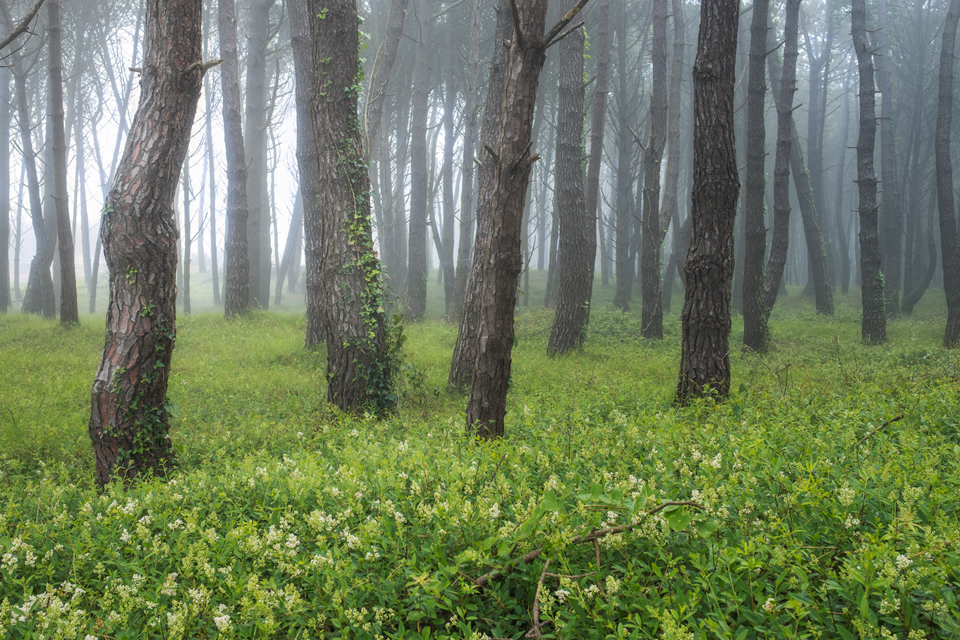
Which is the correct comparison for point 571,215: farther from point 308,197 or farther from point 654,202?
point 308,197

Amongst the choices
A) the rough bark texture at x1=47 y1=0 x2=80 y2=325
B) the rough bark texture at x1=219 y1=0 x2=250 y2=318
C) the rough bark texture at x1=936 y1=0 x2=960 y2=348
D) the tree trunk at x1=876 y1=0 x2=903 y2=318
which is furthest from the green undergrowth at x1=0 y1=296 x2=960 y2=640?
the tree trunk at x1=876 y1=0 x2=903 y2=318

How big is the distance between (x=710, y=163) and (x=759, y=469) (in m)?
4.00

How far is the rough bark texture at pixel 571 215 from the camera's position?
10.7 metres

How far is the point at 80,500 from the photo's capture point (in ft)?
12.5

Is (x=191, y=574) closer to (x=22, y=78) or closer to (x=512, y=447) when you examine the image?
(x=512, y=447)

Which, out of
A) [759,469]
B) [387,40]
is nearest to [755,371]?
[759,469]

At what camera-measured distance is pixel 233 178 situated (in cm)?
1420

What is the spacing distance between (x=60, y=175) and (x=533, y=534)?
14926 millimetres

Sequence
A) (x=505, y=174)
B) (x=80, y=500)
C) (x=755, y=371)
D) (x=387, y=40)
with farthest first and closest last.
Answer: (x=387, y=40) < (x=755, y=371) < (x=505, y=174) < (x=80, y=500)

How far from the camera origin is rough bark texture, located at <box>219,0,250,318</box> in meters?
13.9

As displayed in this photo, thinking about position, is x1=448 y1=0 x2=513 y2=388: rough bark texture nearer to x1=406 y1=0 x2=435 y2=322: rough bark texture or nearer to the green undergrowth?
the green undergrowth

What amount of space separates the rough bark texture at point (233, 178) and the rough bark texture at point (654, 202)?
1036 centimetres

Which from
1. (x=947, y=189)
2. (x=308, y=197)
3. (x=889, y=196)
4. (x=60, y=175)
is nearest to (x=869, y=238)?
(x=947, y=189)

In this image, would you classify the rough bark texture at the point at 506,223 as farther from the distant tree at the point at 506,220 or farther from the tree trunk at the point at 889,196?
the tree trunk at the point at 889,196
